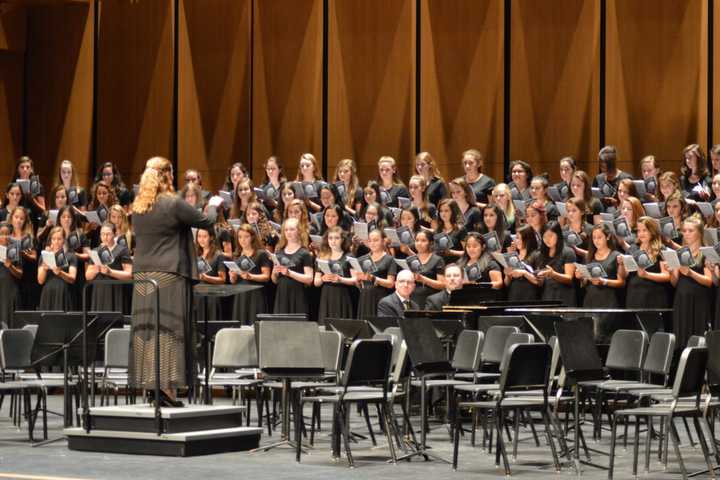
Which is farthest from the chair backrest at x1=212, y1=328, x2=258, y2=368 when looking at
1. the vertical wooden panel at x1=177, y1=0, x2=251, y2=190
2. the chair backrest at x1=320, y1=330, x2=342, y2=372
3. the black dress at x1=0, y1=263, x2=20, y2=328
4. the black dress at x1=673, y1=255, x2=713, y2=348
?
the vertical wooden panel at x1=177, y1=0, x2=251, y2=190

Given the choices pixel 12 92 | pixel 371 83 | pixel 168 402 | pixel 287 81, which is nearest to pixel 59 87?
pixel 12 92

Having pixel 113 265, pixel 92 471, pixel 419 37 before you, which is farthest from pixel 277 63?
pixel 92 471

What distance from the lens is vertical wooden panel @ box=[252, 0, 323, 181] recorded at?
53.8ft

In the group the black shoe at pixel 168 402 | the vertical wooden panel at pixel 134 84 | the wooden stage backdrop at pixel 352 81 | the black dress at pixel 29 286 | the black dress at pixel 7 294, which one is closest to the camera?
the black shoe at pixel 168 402

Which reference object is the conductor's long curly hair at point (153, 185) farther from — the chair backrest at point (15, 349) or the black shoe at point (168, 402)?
the chair backrest at point (15, 349)

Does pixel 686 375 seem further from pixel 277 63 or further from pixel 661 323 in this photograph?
pixel 277 63

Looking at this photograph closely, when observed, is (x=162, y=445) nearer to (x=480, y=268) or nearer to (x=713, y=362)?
(x=713, y=362)

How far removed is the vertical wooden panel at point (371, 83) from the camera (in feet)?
51.9

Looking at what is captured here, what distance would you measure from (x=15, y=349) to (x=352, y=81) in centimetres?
761

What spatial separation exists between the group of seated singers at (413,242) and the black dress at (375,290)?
1 centimetres

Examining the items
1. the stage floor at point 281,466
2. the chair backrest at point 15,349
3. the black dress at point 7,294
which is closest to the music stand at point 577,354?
the stage floor at point 281,466

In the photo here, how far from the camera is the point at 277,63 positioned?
1661 centimetres

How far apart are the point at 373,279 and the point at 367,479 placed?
5138mm

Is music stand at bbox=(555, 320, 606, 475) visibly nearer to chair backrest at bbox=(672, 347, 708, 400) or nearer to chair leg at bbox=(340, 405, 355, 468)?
chair backrest at bbox=(672, 347, 708, 400)
